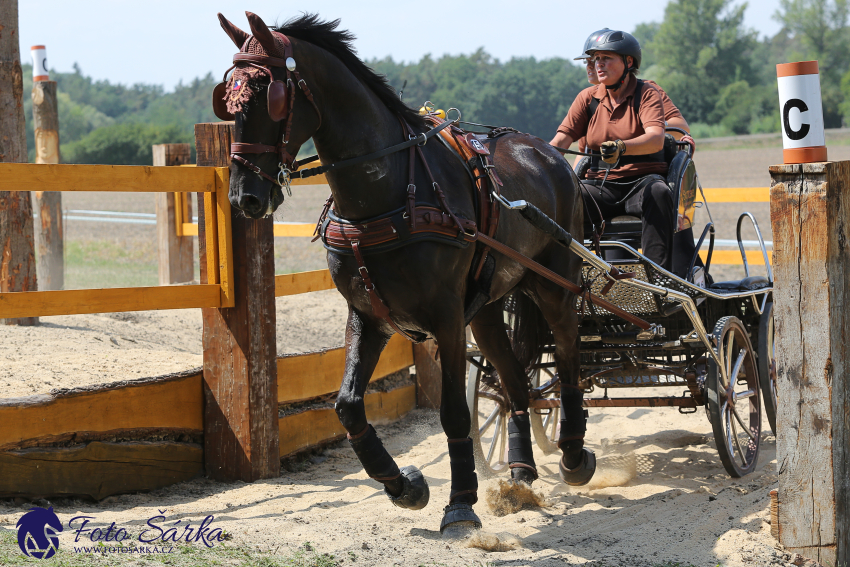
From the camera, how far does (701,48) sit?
304 feet

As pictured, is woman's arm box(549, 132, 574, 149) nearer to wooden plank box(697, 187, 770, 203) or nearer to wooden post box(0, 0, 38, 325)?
wooden plank box(697, 187, 770, 203)

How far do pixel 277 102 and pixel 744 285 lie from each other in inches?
136

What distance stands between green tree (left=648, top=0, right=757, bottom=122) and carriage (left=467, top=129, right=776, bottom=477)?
81495 millimetres

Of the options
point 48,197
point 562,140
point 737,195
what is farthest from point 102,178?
point 737,195

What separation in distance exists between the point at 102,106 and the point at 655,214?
121m

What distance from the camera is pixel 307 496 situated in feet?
→ 14.3

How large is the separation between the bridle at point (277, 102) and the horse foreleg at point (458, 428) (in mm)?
974

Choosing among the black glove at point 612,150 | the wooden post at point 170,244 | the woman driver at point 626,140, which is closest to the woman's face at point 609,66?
the woman driver at point 626,140

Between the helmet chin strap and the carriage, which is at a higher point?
the helmet chin strap

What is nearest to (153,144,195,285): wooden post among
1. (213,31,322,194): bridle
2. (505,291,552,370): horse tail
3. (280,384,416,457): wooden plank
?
(280,384,416,457): wooden plank

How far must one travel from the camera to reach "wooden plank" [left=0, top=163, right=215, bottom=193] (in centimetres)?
381

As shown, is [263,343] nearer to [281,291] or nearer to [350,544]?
[281,291]

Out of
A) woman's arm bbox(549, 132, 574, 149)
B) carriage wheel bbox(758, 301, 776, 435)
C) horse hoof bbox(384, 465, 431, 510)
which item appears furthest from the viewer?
woman's arm bbox(549, 132, 574, 149)

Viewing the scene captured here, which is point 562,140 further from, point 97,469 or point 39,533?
point 39,533
